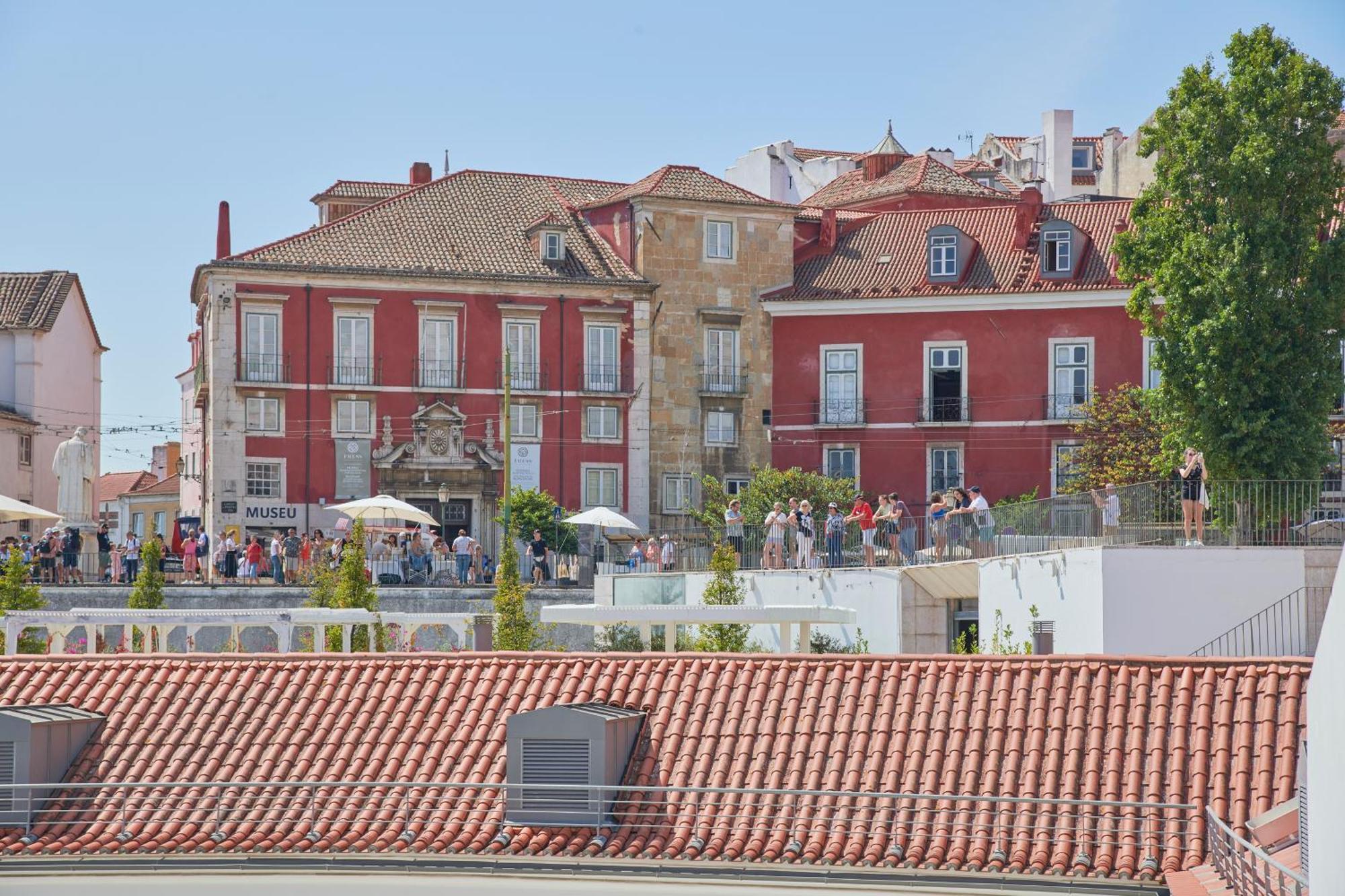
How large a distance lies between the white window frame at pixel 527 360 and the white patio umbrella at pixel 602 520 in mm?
8859

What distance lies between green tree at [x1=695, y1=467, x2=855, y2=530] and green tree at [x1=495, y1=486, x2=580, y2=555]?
3.46 metres

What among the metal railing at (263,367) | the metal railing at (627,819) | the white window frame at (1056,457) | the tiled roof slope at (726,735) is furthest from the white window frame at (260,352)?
the metal railing at (627,819)

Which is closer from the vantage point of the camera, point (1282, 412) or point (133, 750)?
point (133, 750)

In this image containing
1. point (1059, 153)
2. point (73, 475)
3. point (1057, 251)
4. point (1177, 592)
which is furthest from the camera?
point (1059, 153)

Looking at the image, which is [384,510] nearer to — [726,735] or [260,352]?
[260,352]

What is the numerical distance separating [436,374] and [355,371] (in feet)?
6.77

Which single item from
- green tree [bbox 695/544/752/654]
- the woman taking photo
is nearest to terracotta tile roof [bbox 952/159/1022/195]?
green tree [bbox 695/544/752/654]

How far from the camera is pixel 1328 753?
1019 centimetres

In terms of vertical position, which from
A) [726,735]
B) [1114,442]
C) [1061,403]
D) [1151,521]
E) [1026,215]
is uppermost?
[1026,215]

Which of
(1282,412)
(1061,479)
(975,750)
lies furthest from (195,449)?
(975,750)

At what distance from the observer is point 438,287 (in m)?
52.6

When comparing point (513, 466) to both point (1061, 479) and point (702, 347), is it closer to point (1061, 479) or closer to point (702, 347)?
point (702, 347)

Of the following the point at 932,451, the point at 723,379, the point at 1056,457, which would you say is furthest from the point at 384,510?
the point at 1056,457

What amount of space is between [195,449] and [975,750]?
43315 millimetres
